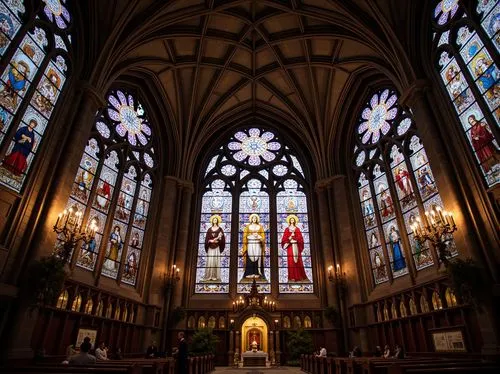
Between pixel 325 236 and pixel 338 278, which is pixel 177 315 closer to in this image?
pixel 338 278

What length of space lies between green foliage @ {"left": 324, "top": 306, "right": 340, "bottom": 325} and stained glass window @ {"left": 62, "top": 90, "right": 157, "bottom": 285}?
33.0ft

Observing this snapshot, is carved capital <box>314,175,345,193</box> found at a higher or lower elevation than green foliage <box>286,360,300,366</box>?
higher

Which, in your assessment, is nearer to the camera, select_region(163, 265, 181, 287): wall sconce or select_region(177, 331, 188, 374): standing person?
select_region(177, 331, 188, 374): standing person

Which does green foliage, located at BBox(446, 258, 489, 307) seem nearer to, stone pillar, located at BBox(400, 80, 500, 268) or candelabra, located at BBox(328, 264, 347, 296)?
stone pillar, located at BBox(400, 80, 500, 268)

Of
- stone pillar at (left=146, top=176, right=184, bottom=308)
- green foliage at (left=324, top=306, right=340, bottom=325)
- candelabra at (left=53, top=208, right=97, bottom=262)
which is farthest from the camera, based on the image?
green foliage at (left=324, top=306, right=340, bottom=325)

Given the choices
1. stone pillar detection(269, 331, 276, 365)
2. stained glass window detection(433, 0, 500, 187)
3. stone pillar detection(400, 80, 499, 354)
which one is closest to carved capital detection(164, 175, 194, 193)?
stone pillar detection(269, 331, 276, 365)

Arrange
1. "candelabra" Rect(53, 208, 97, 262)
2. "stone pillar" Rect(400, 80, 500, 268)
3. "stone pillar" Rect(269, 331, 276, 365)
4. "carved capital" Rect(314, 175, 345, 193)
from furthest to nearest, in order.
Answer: "carved capital" Rect(314, 175, 345, 193) < "stone pillar" Rect(269, 331, 276, 365) < "stone pillar" Rect(400, 80, 500, 268) < "candelabra" Rect(53, 208, 97, 262)

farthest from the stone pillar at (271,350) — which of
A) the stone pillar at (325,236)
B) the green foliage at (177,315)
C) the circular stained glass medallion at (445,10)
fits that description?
the circular stained glass medallion at (445,10)

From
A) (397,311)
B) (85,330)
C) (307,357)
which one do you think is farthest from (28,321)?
(397,311)

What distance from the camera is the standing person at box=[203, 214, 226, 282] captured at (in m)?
19.0

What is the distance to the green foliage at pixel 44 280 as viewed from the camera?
30.3ft

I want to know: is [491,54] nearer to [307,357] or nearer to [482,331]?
[482,331]

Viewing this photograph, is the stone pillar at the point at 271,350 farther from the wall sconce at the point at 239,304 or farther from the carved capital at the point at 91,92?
the carved capital at the point at 91,92

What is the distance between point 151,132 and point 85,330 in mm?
11578
